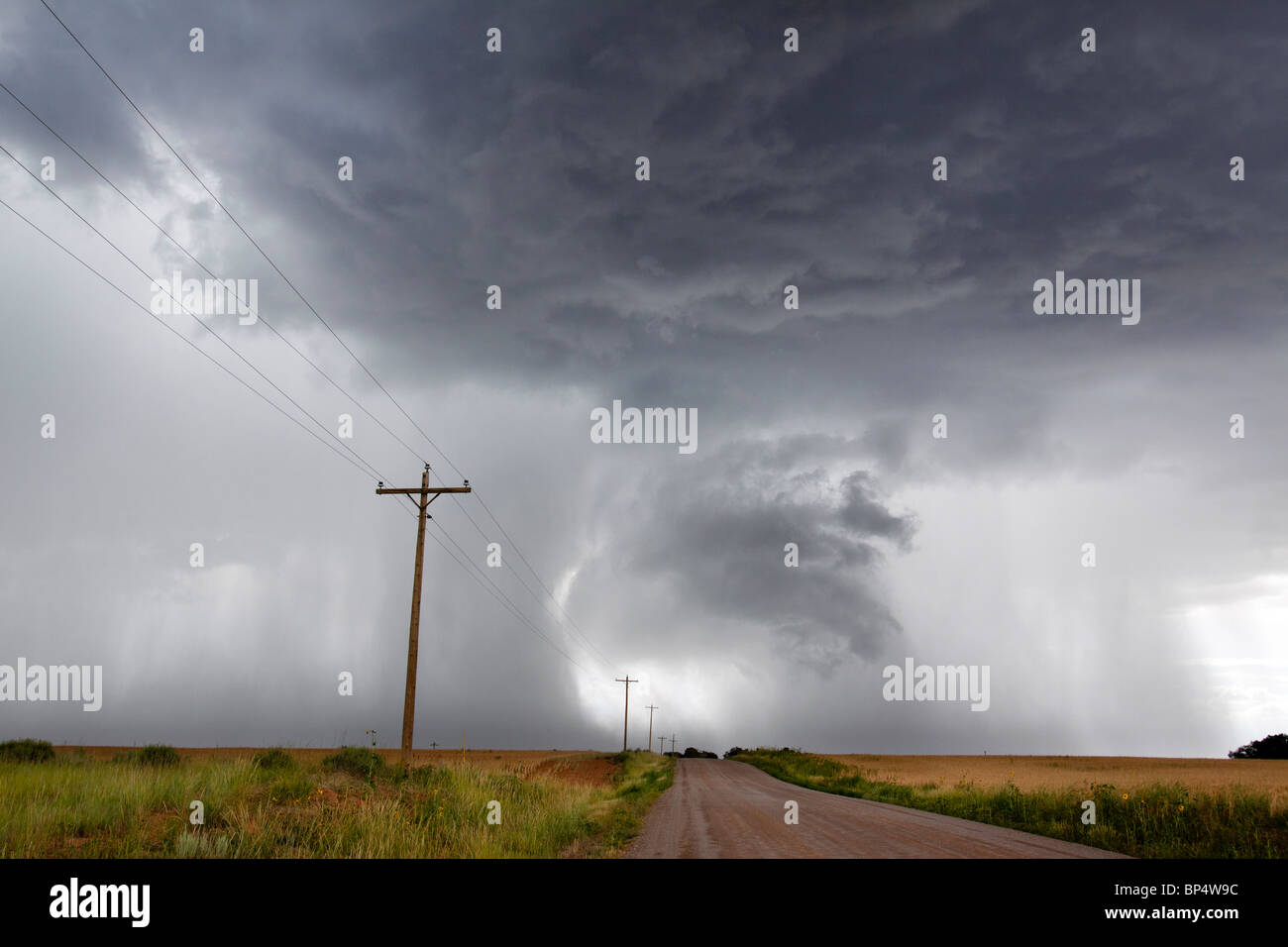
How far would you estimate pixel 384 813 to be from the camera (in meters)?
13.2

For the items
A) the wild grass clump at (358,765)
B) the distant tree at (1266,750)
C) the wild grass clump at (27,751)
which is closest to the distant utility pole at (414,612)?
the wild grass clump at (358,765)

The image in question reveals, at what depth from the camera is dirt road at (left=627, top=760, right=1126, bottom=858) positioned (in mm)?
12945

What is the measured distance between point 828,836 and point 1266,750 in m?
156

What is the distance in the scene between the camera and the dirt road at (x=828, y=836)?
12945mm

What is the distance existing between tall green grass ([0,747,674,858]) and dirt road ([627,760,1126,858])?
1285mm

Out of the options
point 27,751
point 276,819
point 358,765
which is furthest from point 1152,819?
point 27,751

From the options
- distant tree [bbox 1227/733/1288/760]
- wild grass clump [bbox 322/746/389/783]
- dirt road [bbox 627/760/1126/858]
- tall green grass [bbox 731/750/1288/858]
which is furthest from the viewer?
distant tree [bbox 1227/733/1288/760]

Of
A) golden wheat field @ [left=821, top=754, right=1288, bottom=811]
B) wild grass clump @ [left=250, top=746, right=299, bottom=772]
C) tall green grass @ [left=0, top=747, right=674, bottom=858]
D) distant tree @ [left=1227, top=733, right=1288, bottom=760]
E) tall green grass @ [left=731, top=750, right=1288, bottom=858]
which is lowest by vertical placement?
distant tree @ [left=1227, top=733, right=1288, bottom=760]

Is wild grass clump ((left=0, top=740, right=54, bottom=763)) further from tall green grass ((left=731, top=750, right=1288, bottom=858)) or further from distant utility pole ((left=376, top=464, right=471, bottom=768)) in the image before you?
tall green grass ((left=731, top=750, right=1288, bottom=858))

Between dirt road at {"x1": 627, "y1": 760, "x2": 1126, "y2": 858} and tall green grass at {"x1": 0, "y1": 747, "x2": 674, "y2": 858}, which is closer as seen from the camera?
tall green grass at {"x1": 0, "y1": 747, "x2": 674, "y2": 858}

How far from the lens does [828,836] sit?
15359mm

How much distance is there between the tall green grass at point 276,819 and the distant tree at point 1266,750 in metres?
154

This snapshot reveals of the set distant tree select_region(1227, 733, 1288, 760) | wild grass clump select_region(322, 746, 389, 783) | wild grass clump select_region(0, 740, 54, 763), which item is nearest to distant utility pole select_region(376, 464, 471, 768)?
wild grass clump select_region(322, 746, 389, 783)
